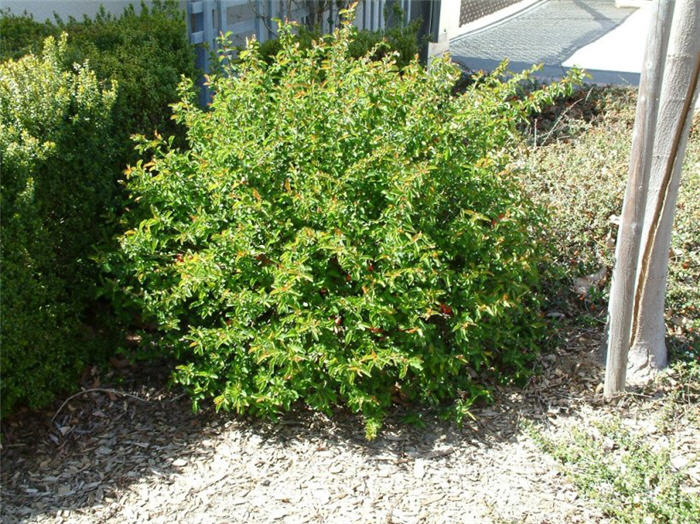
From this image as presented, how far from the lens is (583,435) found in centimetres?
351

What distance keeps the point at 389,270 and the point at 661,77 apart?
143 cm

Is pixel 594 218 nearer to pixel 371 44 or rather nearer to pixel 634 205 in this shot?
pixel 634 205

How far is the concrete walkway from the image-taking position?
1128 centimetres

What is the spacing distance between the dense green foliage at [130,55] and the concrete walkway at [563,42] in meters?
4.94

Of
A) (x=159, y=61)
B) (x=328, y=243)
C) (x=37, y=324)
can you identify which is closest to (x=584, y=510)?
(x=328, y=243)

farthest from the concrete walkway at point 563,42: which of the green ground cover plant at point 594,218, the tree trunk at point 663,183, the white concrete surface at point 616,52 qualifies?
the tree trunk at point 663,183

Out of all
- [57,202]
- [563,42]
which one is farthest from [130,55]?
[563,42]

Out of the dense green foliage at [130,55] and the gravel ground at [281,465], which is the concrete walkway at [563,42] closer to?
the dense green foliage at [130,55]

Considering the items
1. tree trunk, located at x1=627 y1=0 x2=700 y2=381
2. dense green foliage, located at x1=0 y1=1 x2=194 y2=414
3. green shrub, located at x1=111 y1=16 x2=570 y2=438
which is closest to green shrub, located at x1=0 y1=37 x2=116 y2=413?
dense green foliage, located at x1=0 y1=1 x2=194 y2=414

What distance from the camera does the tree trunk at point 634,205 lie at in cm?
326

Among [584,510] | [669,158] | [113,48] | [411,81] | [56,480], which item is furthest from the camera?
[113,48]

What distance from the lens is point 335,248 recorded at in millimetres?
3270

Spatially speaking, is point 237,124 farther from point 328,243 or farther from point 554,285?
point 554,285

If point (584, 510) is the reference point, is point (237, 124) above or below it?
above
